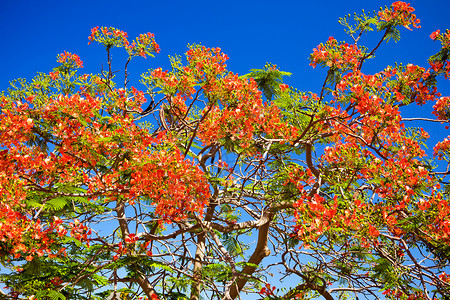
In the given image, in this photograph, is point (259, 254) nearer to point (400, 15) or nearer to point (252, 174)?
point (252, 174)

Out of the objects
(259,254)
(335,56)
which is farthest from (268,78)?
(259,254)

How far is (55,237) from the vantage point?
4.92 meters

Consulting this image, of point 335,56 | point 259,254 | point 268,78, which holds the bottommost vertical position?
point 259,254

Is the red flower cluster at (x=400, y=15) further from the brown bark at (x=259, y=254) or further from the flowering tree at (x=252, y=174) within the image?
the brown bark at (x=259, y=254)

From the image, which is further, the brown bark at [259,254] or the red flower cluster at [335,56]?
the brown bark at [259,254]

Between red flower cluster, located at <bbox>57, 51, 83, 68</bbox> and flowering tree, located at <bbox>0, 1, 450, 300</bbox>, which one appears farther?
red flower cluster, located at <bbox>57, 51, 83, 68</bbox>

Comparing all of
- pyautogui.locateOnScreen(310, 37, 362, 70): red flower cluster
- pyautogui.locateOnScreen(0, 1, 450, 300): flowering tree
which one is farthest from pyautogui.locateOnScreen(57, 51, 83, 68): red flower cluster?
pyautogui.locateOnScreen(310, 37, 362, 70): red flower cluster

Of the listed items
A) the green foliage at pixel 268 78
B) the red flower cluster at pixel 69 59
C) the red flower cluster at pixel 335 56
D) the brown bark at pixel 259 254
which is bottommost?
the brown bark at pixel 259 254

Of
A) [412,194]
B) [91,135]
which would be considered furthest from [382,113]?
[91,135]

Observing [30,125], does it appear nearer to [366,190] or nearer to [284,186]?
[284,186]

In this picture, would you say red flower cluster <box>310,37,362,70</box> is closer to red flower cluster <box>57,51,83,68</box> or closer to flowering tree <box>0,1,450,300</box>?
flowering tree <box>0,1,450,300</box>

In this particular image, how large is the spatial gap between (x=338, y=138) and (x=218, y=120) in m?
1.98

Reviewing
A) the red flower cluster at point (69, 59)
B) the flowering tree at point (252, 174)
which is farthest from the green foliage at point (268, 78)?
the red flower cluster at point (69, 59)

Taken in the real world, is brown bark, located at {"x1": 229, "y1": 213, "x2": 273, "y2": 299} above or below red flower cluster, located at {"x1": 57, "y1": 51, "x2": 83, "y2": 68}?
below
